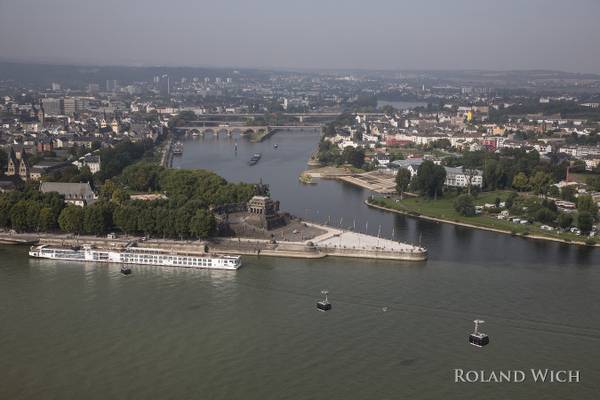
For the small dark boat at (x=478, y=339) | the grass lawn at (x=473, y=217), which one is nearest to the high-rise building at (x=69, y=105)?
the grass lawn at (x=473, y=217)

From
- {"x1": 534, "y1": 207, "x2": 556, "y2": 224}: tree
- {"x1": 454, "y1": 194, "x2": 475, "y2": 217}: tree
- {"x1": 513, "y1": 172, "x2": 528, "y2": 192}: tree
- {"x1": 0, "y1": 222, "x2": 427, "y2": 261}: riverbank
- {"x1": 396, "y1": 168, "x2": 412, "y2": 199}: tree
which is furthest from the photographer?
{"x1": 396, "y1": 168, "x2": 412, "y2": 199}: tree

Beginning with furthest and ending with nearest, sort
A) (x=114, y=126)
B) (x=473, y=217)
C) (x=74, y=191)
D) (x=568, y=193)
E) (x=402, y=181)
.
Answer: (x=114, y=126) → (x=402, y=181) → (x=568, y=193) → (x=473, y=217) → (x=74, y=191)

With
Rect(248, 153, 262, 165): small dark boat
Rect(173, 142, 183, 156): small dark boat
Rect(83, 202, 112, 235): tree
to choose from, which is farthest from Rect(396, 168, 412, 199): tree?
Rect(173, 142, 183, 156): small dark boat

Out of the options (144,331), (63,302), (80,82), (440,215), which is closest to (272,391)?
(144,331)

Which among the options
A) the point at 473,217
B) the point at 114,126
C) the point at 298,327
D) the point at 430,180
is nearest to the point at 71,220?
the point at 298,327

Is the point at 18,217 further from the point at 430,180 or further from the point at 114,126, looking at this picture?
the point at 114,126

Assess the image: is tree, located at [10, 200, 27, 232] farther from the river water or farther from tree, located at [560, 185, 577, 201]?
tree, located at [560, 185, 577, 201]
